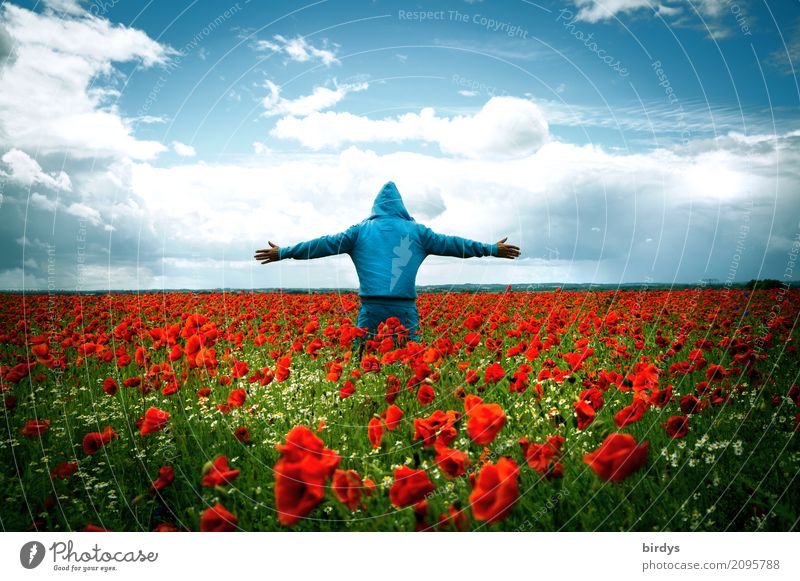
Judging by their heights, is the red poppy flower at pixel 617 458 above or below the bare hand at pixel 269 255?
below

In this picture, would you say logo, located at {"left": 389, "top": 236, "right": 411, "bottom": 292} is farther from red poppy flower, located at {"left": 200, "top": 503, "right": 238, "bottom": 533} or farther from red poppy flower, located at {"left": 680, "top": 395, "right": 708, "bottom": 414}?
red poppy flower, located at {"left": 200, "top": 503, "right": 238, "bottom": 533}

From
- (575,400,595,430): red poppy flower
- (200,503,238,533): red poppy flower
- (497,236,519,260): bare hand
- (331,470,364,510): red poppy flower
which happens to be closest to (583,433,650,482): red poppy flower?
(575,400,595,430): red poppy flower

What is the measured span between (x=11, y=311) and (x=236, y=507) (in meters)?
8.41

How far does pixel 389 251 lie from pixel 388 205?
1.97 feet

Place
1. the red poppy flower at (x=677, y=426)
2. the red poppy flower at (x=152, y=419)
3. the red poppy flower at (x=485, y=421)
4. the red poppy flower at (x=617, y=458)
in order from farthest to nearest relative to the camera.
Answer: the red poppy flower at (x=152, y=419) → the red poppy flower at (x=677, y=426) → the red poppy flower at (x=485, y=421) → the red poppy flower at (x=617, y=458)

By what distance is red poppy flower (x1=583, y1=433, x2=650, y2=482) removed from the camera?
1.10 meters

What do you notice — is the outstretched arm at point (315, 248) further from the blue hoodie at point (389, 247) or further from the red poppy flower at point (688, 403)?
the red poppy flower at point (688, 403)

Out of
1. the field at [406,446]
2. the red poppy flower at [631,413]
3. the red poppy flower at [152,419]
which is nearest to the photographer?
the field at [406,446]

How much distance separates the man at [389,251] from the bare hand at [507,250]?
0.09 metres

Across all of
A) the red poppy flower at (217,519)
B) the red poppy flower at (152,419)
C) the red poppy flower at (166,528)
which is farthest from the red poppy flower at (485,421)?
the red poppy flower at (152,419)

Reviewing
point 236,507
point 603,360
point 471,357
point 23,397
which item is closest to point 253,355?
point 23,397
